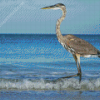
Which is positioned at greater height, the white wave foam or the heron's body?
the heron's body

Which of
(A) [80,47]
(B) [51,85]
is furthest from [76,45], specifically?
(B) [51,85]

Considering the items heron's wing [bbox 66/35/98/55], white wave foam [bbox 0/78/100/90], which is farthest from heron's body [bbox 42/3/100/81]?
white wave foam [bbox 0/78/100/90]

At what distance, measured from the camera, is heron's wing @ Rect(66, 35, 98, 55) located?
27.2ft

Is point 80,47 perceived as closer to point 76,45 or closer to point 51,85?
point 76,45

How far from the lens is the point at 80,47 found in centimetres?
838

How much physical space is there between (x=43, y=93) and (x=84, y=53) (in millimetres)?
2016

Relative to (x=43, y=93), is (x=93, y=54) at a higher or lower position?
higher

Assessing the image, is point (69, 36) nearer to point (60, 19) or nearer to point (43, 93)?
point (60, 19)

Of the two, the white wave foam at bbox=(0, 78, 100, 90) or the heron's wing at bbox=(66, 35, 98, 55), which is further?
the heron's wing at bbox=(66, 35, 98, 55)

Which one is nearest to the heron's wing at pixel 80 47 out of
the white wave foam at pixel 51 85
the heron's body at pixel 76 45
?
the heron's body at pixel 76 45

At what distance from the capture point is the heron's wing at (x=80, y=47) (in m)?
8.30

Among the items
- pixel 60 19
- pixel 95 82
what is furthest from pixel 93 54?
pixel 60 19

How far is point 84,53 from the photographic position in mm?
8398

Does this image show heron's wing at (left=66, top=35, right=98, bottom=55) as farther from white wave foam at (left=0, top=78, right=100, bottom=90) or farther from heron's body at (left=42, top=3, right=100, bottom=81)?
white wave foam at (left=0, top=78, right=100, bottom=90)
